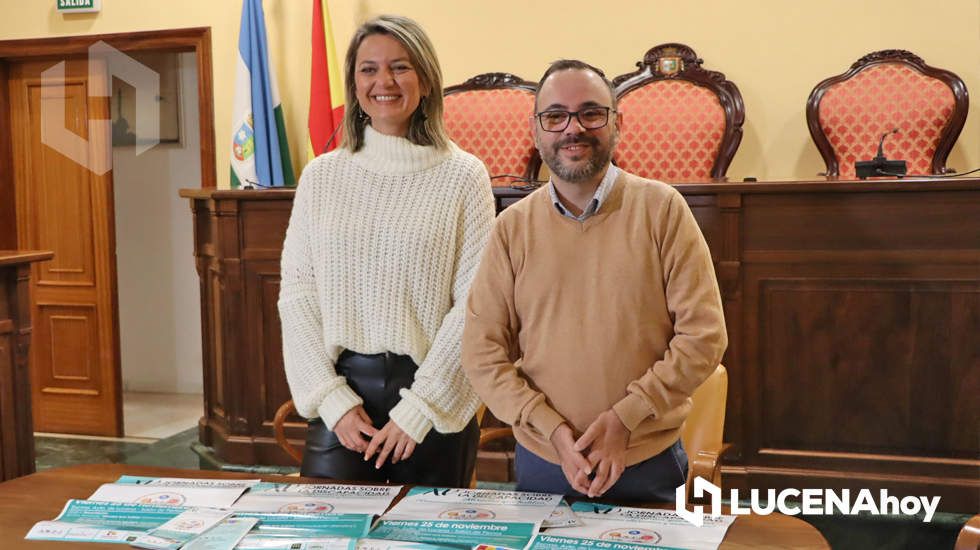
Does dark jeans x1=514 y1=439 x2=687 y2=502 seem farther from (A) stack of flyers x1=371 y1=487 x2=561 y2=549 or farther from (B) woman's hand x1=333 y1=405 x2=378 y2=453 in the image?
(B) woman's hand x1=333 y1=405 x2=378 y2=453

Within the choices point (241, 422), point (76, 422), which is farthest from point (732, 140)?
point (76, 422)

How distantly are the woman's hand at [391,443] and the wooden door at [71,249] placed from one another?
406 cm

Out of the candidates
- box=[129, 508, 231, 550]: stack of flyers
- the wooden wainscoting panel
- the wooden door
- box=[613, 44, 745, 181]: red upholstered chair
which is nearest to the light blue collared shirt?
box=[129, 508, 231, 550]: stack of flyers

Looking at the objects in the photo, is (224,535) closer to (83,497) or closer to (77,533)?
(77,533)

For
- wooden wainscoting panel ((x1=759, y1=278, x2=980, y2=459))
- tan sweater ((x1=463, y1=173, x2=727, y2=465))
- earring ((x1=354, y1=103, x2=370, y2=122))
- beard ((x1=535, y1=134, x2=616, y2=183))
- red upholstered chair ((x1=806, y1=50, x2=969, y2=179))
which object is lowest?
wooden wainscoting panel ((x1=759, y1=278, x2=980, y2=459))

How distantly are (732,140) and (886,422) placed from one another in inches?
→ 67.5

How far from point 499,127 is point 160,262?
8.74 ft

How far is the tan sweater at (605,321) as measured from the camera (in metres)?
1.64

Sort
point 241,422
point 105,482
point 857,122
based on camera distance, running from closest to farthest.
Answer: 1. point 105,482
2. point 241,422
3. point 857,122

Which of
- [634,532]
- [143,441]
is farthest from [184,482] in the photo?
[143,441]

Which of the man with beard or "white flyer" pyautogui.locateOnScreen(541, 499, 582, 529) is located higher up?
the man with beard

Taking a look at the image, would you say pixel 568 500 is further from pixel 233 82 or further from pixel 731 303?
pixel 233 82

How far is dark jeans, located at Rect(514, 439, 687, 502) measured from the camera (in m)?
1.69

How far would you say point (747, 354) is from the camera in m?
3.51
